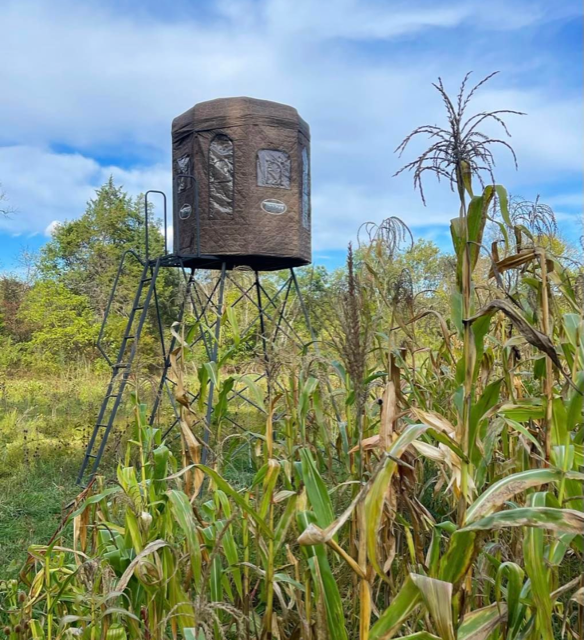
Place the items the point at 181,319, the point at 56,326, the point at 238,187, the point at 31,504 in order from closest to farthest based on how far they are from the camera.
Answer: the point at 31,504
the point at 238,187
the point at 181,319
the point at 56,326

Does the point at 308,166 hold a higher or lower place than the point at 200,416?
higher

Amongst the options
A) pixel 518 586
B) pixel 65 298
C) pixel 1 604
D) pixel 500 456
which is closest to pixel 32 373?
pixel 65 298

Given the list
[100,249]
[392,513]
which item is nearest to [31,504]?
[392,513]

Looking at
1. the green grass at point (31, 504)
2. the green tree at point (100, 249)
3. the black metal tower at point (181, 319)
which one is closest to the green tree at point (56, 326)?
the green tree at point (100, 249)

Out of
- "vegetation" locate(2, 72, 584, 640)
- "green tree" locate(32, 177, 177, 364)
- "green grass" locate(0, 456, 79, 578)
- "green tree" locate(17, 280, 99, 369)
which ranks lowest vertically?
"green grass" locate(0, 456, 79, 578)

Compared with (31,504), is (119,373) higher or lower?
higher

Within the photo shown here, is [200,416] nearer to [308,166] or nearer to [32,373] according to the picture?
[308,166]

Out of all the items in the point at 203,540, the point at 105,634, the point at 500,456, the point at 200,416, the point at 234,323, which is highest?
the point at 234,323

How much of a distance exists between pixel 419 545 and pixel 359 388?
2.36 feet

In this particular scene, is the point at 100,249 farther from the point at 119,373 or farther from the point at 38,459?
the point at 119,373

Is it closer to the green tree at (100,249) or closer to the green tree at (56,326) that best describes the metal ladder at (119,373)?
the green tree at (56,326)

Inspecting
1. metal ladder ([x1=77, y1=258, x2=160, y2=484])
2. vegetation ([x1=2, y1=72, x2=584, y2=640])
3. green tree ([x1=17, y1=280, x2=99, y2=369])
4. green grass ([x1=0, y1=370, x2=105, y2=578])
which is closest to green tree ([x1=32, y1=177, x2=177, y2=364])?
green tree ([x1=17, y1=280, x2=99, y2=369])

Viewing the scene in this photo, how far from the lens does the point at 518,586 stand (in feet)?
3.88

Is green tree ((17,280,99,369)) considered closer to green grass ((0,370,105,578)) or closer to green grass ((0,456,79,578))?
green grass ((0,370,105,578))
